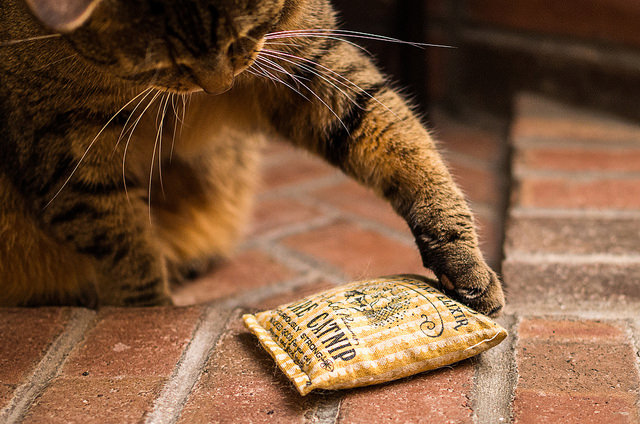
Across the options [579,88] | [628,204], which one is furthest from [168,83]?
[579,88]

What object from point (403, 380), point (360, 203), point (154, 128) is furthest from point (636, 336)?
point (360, 203)

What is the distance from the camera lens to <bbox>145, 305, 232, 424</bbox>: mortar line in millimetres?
785

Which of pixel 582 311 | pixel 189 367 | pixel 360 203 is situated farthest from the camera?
pixel 360 203

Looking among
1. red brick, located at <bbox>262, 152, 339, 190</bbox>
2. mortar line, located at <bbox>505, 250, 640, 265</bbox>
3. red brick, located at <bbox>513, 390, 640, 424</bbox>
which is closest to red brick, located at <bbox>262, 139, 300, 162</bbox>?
red brick, located at <bbox>262, 152, 339, 190</bbox>

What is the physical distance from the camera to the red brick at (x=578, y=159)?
4.94 feet

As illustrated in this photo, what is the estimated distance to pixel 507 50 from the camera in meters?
2.02

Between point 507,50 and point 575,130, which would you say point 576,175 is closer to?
point 575,130

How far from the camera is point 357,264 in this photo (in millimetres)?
1463

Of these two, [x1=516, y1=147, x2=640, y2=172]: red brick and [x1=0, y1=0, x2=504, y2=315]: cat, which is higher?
[x1=0, y1=0, x2=504, y2=315]: cat

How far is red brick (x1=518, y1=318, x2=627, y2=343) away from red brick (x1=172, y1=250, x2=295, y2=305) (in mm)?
635

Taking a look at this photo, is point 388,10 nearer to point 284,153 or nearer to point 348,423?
point 284,153

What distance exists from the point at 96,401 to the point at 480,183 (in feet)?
3.97

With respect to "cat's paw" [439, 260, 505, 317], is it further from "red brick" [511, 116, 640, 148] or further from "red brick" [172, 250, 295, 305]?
"red brick" [511, 116, 640, 148]

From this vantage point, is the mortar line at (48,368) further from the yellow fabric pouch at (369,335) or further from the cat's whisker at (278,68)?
the cat's whisker at (278,68)
